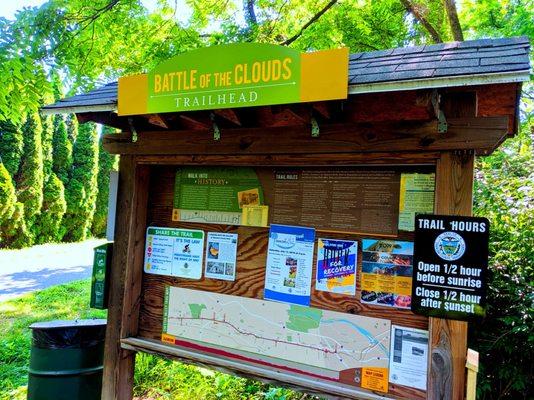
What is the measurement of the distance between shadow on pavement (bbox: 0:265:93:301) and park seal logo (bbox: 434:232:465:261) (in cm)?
909

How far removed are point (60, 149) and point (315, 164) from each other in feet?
65.5

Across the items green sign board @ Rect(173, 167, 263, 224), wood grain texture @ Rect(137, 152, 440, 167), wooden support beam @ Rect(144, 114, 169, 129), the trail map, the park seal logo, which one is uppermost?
wooden support beam @ Rect(144, 114, 169, 129)

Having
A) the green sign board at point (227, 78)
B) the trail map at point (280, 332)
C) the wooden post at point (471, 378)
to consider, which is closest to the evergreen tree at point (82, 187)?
the trail map at point (280, 332)

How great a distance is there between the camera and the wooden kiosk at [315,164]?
6.75 ft

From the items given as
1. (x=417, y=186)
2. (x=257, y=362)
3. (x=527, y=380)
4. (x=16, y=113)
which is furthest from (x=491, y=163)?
(x=16, y=113)

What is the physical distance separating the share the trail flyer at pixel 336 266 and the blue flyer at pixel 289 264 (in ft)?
0.22

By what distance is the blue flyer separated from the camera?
102 inches

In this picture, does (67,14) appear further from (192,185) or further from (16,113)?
(192,185)

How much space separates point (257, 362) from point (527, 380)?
2.10 meters

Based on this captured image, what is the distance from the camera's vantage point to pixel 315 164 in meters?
2.50

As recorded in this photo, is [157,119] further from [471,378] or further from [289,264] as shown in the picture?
[471,378]

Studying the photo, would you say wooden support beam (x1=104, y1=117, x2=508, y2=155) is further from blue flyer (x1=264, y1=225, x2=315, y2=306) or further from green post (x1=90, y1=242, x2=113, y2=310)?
green post (x1=90, y1=242, x2=113, y2=310)

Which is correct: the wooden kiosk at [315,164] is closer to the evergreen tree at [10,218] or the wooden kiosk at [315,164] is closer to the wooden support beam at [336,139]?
the wooden support beam at [336,139]

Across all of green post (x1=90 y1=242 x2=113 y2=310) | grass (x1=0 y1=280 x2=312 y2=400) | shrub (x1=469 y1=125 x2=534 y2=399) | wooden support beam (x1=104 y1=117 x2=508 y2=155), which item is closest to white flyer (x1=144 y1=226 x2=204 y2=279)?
green post (x1=90 y1=242 x2=113 y2=310)
